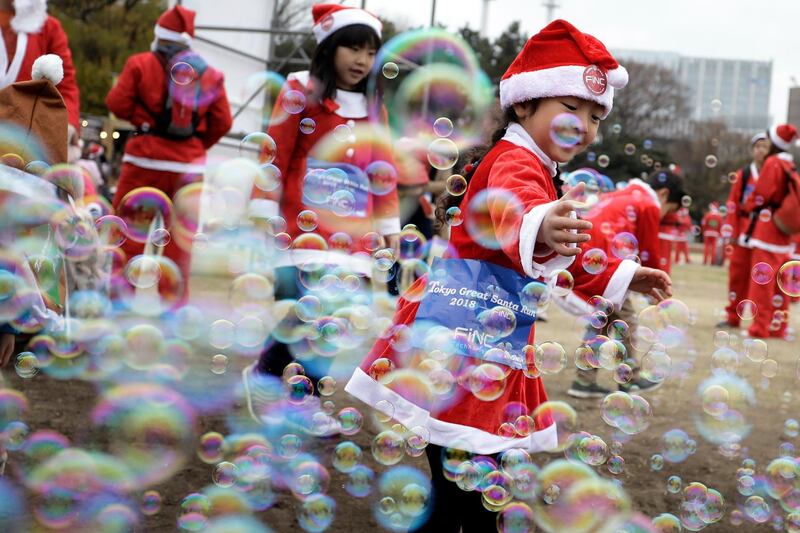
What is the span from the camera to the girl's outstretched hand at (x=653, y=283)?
2.28 m

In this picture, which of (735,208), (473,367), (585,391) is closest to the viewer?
(473,367)

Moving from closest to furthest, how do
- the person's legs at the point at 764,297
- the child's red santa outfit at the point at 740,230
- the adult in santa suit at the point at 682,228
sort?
1. the adult in santa suit at the point at 682,228
2. the person's legs at the point at 764,297
3. the child's red santa outfit at the point at 740,230

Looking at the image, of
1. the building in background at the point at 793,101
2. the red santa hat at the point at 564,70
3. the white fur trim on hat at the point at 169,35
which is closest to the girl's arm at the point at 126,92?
the white fur trim on hat at the point at 169,35

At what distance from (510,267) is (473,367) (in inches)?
11.0

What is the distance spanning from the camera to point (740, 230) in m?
8.55

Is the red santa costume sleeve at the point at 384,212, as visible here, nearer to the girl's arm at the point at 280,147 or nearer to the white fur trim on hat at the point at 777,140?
the girl's arm at the point at 280,147

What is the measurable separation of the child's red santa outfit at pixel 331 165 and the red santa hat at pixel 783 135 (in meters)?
5.60

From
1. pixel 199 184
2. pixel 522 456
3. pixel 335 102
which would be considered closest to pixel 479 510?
pixel 522 456

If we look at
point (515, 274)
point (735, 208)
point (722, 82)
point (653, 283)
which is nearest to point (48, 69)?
point (515, 274)

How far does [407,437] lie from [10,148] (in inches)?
55.3

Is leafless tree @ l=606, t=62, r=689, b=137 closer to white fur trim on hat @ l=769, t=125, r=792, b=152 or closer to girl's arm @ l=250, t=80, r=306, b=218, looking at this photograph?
white fur trim on hat @ l=769, t=125, r=792, b=152

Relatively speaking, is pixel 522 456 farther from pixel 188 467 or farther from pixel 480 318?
pixel 188 467

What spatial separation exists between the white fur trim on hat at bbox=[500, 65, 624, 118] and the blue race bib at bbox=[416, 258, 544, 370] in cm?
47

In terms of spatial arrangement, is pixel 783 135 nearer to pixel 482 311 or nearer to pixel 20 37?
pixel 20 37
